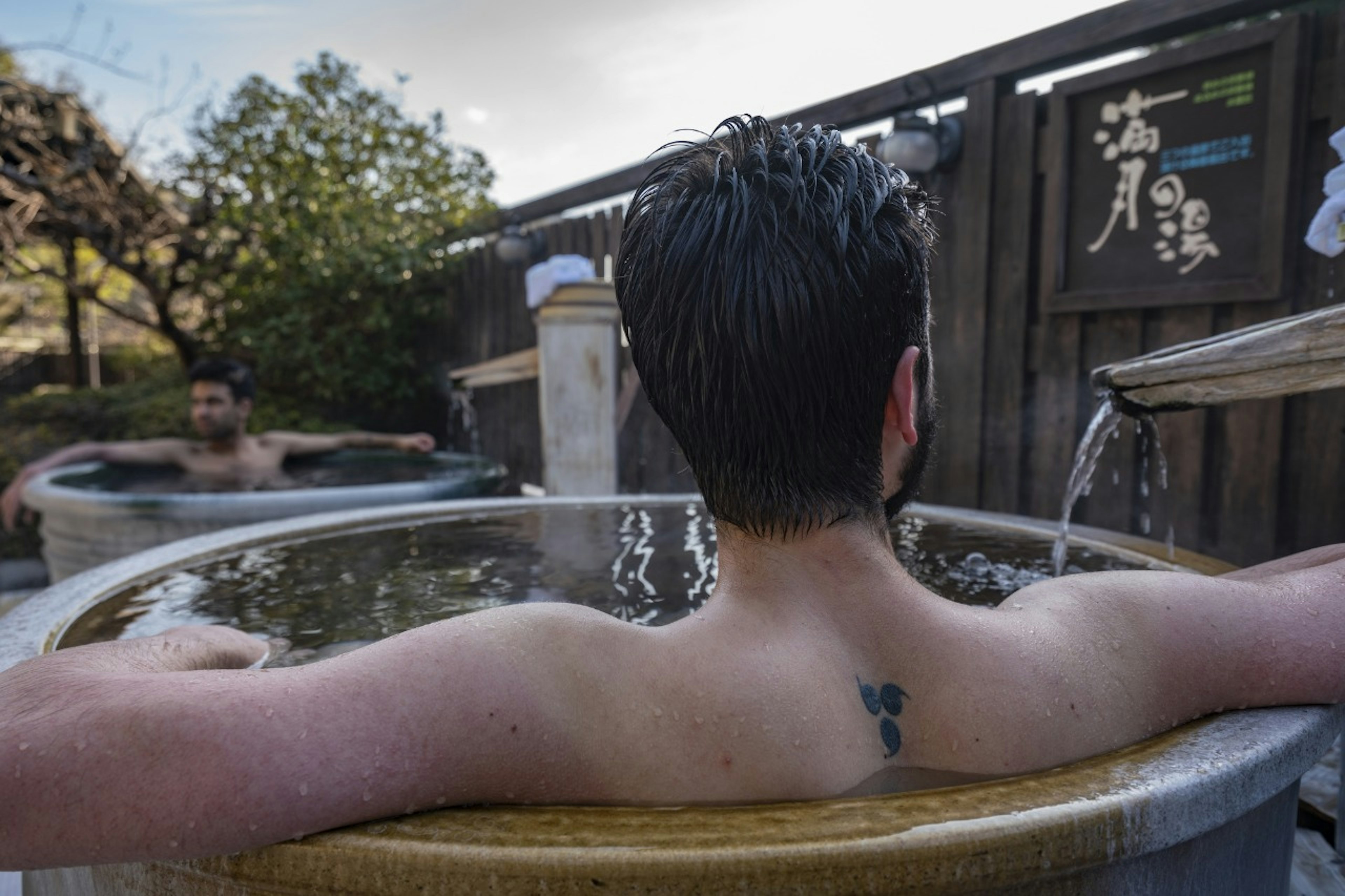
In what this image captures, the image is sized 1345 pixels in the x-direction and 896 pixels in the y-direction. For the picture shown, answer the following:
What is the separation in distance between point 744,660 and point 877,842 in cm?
27

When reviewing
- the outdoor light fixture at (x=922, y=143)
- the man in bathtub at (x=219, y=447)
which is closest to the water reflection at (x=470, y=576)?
the outdoor light fixture at (x=922, y=143)

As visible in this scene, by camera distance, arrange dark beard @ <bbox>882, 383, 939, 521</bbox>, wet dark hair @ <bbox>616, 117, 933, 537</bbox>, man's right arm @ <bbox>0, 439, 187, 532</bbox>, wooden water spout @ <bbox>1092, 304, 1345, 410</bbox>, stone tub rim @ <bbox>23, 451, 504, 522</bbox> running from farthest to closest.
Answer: man's right arm @ <bbox>0, 439, 187, 532</bbox> → stone tub rim @ <bbox>23, 451, 504, 522</bbox> → wooden water spout @ <bbox>1092, 304, 1345, 410</bbox> → dark beard @ <bbox>882, 383, 939, 521</bbox> → wet dark hair @ <bbox>616, 117, 933, 537</bbox>

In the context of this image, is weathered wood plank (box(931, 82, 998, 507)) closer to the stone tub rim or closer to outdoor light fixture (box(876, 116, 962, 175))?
outdoor light fixture (box(876, 116, 962, 175))

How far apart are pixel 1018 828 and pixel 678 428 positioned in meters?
0.62

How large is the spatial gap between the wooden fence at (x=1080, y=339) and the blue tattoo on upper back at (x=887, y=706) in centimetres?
156

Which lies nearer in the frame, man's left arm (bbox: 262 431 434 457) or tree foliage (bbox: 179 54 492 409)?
man's left arm (bbox: 262 431 434 457)

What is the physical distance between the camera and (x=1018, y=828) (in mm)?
891

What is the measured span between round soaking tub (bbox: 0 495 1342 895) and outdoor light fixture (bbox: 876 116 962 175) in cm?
361

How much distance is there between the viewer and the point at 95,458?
550cm

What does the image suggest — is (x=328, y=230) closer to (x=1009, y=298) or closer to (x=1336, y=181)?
(x=1009, y=298)

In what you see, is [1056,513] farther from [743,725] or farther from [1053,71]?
[743,725]

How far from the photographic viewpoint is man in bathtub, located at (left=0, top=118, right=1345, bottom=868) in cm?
87

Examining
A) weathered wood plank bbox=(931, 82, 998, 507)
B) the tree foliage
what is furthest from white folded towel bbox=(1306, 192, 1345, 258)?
the tree foliage

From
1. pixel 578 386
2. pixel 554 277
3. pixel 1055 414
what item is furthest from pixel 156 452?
pixel 1055 414
